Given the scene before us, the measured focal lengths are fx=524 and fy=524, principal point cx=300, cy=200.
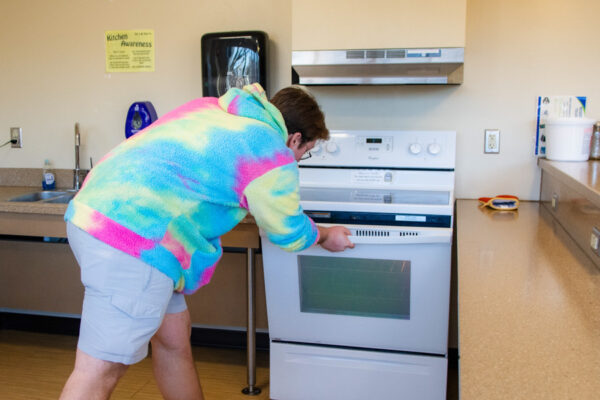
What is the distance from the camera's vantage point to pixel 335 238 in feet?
5.50

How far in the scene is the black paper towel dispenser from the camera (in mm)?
2287

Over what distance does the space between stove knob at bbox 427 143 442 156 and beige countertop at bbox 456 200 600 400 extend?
49cm

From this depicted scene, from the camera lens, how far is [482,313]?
3.28ft

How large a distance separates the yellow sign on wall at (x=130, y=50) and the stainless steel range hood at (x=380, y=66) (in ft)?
2.47

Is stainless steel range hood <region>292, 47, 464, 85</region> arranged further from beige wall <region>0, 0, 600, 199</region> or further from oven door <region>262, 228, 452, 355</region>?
oven door <region>262, 228, 452, 355</region>

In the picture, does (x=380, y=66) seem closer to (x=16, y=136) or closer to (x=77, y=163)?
(x=77, y=163)

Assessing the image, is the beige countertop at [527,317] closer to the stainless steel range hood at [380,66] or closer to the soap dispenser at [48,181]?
the stainless steel range hood at [380,66]

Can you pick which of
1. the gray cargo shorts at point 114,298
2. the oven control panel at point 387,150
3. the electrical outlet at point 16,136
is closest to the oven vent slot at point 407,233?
the oven control panel at point 387,150

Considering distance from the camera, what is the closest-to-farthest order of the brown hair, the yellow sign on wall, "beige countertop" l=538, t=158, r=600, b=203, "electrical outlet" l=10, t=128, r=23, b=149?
"beige countertop" l=538, t=158, r=600, b=203 → the brown hair → the yellow sign on wall → "electrical outlet" l=10, t=128, r=23, b=149

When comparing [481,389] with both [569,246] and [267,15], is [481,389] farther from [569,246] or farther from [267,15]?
[267,15]

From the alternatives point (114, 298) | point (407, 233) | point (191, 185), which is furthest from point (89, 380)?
point (407, 233)

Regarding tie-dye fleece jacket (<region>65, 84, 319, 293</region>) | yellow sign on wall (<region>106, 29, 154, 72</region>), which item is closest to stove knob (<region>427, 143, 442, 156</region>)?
tie-dye fleece jacket (<region>65, 84, 319, 293</region>)

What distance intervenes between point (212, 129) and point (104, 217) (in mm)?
315

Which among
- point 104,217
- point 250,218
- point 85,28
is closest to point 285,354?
point 250,218
